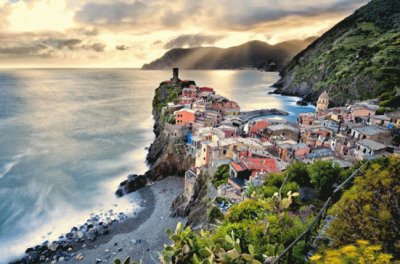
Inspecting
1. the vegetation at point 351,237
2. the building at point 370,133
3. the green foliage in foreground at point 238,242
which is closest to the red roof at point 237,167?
the green foliage in foreground at point 238,242

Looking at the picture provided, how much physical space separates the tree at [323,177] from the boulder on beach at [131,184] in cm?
2210

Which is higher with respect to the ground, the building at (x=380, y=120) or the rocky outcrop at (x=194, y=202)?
the building at (x=380, y=120)

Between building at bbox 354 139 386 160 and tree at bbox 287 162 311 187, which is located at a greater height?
tree at bbox 287 162 311 187

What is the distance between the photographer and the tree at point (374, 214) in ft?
18.1

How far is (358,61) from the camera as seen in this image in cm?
7994

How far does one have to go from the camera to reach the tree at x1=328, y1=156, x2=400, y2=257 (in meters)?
5.53

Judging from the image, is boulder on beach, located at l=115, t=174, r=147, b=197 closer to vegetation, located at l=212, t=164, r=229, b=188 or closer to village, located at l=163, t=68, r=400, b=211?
village, located at l=163, t=68, r=400, b=211

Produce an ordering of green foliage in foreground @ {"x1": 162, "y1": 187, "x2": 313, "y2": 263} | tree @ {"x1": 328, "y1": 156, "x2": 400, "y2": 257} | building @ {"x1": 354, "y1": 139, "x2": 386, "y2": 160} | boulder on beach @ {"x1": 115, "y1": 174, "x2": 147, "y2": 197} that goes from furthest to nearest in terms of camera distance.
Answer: boulder on beach @ {"x1": 115, "y1": 174, "x2": 147, "y2": 197} < building @ {"x1": 354, "y1": 139, "x2": 386, "y2": 160} < green foliage in foreground @ {"x1": 162, "y1": 187, "x2": 313, "y2": 263} < tree @ {"x1": 328, "y1": 156, "x2": 400, "y2": 257}

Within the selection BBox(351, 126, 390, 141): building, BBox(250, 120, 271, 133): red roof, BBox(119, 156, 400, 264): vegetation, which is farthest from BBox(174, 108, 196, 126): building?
BBox(119, 156, 400, 264): vegetation

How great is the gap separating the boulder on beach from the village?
7.08 meters

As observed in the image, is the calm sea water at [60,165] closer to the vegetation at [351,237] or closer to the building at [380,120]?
the vegetation at [351,237]

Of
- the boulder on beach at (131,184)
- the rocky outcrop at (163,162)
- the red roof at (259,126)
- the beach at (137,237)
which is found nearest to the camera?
the beach at (137,237)

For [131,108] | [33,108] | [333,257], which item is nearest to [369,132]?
[333,257]

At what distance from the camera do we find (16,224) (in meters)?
27.3
